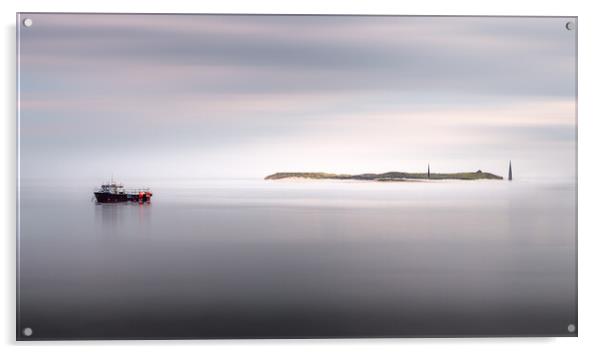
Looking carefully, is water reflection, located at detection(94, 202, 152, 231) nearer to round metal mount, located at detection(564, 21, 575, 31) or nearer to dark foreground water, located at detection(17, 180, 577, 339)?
dark foreground water, located at detection(17, 180, 577, 339)

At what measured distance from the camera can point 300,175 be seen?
7.47ft

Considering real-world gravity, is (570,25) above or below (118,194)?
above

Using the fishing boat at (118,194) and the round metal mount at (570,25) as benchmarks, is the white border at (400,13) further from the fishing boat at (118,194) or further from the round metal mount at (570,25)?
the fishing boat at (118,194)

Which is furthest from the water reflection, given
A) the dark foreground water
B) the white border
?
the white border

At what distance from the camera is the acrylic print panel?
2.24 metres

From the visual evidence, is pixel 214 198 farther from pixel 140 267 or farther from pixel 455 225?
pixel 455 225

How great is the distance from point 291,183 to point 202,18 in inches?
25.2

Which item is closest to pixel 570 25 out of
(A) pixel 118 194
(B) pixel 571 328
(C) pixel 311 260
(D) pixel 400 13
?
(D) pixel 400 13

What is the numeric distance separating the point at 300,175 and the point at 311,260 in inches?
11.7

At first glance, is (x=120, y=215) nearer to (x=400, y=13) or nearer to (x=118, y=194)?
(x=118, y=194)

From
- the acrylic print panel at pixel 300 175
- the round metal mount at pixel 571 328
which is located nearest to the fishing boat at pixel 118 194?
the acrylic print panel at pixel 300 175

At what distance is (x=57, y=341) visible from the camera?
7.36ft

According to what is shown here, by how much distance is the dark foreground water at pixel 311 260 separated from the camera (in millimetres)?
2246
